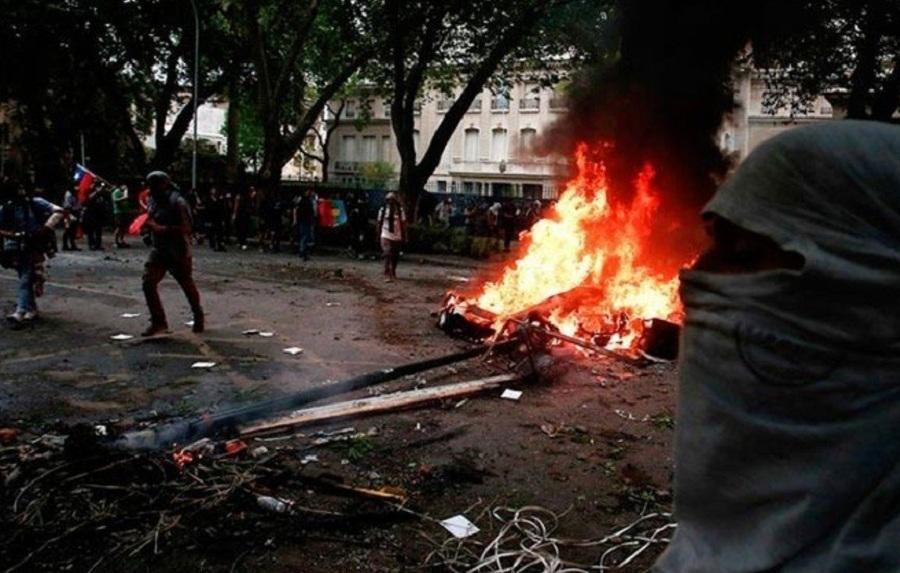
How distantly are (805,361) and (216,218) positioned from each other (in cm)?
2099

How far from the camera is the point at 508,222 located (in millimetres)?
24812

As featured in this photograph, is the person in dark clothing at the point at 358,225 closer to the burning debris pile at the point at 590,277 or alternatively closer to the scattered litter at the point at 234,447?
the burning debris pile at the point at 590,277

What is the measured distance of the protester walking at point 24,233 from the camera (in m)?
9.13

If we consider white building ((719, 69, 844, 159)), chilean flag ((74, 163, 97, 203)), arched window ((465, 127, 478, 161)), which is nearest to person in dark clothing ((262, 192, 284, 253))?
chilean flag ((74, 163, 97, 203))

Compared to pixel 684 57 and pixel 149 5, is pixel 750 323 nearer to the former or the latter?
pixel 684 57

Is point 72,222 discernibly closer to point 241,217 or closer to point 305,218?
point 241,217

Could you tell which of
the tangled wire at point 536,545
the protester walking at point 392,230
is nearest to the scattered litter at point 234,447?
the tangled wire at point 536,545

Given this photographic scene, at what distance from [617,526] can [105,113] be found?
31.5 m

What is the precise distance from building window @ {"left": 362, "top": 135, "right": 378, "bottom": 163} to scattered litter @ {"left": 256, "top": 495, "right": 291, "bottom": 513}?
54.4 meters

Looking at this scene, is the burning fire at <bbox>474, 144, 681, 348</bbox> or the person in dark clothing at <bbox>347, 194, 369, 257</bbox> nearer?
the burning fire at <bbox>474, 144, 681, 348</bbox>

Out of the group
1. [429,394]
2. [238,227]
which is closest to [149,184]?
[429,394]

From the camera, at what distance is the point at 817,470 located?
1.32 m

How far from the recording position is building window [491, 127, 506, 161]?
5056 centimetres

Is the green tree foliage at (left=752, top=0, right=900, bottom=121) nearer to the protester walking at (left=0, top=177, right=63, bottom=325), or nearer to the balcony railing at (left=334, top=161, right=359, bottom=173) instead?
the protester walking at (left=0, top=177, right=63, bottom=325)
